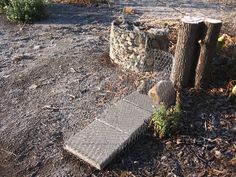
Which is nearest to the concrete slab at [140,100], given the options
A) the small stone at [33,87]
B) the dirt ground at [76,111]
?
the dirt ground at [76,111]

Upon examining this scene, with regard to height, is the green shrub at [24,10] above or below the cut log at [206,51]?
below

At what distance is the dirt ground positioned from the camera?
383 centimetres

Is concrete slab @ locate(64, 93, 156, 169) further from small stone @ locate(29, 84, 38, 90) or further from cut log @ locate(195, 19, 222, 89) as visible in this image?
small stone @ locate(29, 84, 38, 90)

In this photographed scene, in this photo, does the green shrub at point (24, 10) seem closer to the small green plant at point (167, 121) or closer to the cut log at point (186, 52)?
the cut log at point (186, 52)

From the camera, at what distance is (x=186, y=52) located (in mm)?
4613

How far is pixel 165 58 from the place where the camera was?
533 cm

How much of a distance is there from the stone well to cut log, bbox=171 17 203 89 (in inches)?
27.5

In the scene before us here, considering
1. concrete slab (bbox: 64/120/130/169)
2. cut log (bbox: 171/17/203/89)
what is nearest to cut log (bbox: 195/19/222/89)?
cut log (bbox: 171/17/203/89)

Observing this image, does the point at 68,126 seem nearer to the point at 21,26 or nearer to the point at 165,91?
the point at 165,91

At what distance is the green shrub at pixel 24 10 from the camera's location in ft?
25.0

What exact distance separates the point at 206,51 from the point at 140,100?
1009 millimetres

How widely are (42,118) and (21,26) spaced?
3.47 meters

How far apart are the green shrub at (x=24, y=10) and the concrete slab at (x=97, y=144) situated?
13.7 feet

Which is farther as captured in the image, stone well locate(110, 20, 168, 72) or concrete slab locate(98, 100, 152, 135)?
stone well locate(110, 20, 168, 72)
